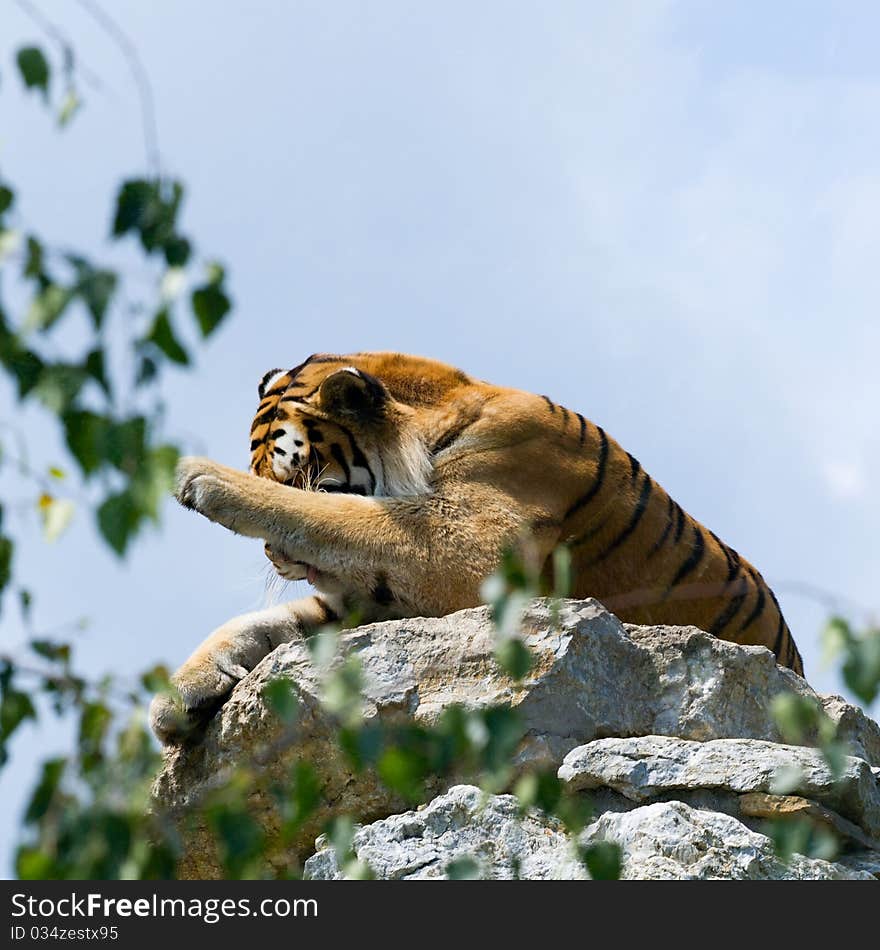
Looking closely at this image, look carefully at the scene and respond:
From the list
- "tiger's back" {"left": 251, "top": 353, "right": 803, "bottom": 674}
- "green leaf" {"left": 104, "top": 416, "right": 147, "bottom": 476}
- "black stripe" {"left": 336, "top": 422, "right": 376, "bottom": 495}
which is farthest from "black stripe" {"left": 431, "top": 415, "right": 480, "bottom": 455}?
"green leaf" {"left": 104, "top": 416, "right": 147, "bottom": 476}

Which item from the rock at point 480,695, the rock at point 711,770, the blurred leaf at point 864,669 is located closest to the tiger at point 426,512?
the rock at point 480,695

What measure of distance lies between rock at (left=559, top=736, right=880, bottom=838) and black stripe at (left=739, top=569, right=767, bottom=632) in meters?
1.92

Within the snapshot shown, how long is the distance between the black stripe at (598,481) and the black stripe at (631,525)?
23 centimetres

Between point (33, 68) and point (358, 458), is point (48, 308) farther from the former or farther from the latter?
point (358, 458)

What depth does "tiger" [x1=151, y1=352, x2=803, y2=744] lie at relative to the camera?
6422mm

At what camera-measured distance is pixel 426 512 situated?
6.66 meters

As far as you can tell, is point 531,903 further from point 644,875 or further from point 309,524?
point 309,524

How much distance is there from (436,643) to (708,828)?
1325mm

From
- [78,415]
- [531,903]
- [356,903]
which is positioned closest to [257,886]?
[356,903]

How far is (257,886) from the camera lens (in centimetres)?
439

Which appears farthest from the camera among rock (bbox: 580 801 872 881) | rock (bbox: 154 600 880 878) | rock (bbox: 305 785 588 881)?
rock (bbox: 154 600 880 878)

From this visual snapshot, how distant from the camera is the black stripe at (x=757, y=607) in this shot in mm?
7523

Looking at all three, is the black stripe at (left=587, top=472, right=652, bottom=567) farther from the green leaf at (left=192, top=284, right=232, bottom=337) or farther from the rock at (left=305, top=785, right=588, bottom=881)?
the green leaf at (left=192, top=284, right=232, bottom=337)

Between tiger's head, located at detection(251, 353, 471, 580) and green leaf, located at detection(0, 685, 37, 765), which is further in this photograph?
tiger's head, located at detection(251, 353, 471, 580)
